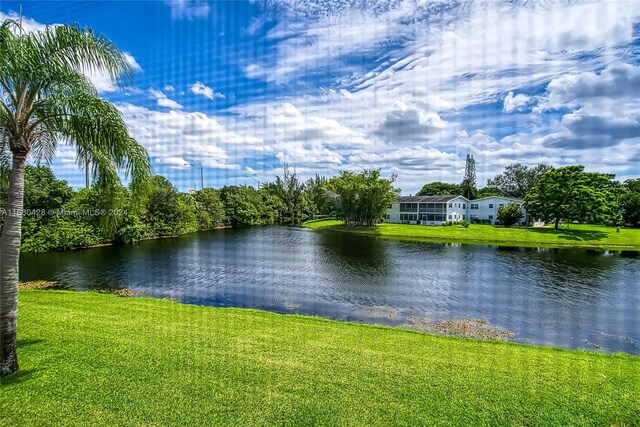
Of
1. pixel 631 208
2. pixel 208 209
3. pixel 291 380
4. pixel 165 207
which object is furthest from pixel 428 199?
pixel 291 380

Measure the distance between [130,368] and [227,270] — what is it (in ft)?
55.4

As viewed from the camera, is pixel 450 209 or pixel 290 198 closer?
pixel 450 209

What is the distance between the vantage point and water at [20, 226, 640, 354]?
1348 cm

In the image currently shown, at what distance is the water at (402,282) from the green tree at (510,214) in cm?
1828

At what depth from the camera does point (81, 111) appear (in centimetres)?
615

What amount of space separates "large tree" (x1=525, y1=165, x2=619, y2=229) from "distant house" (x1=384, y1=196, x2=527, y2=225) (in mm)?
7245

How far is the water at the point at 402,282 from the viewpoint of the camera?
13484 millimetres

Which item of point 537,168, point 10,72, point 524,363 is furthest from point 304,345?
point 537,168

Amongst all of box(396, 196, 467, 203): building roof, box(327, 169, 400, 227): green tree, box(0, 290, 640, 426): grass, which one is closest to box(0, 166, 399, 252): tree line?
box(327, 169, 400, 227): green tree

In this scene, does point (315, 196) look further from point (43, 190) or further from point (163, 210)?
point (43, 190)

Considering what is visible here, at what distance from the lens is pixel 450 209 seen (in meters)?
57.9

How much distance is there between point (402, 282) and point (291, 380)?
14.8 m

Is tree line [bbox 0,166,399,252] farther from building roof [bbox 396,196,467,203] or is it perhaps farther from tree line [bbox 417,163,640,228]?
tree line [bbox 417,163,640,228]

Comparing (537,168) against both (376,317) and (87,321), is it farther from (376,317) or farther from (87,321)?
(87,321)
